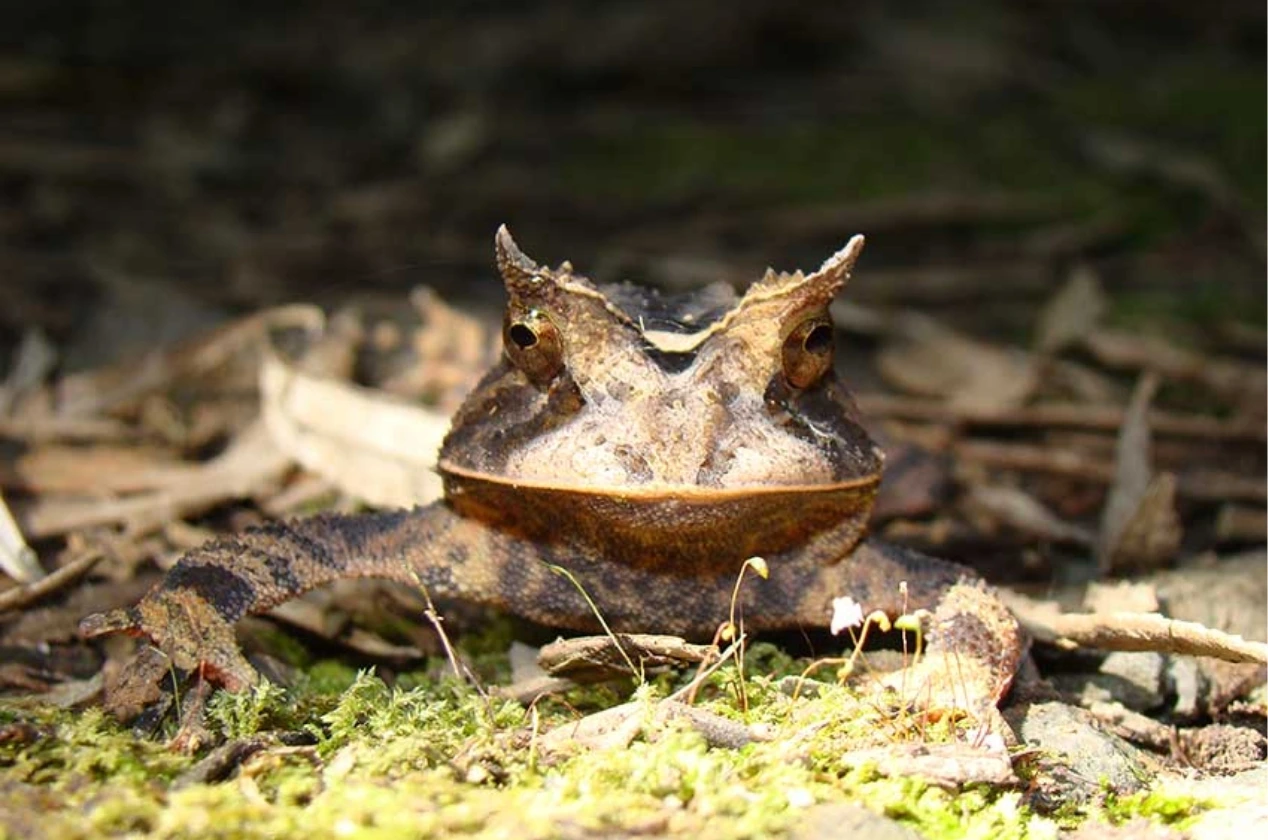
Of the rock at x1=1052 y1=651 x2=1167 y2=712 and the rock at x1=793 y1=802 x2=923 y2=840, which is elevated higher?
the rock at x1=793 y1=802 x2=923 y2=840

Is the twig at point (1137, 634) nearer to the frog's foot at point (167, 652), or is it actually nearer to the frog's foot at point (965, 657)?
the frog's foot at point (965, 657)

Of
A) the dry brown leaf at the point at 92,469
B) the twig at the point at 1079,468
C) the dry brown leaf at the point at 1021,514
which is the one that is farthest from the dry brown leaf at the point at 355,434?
the twig at the point at 1079,468

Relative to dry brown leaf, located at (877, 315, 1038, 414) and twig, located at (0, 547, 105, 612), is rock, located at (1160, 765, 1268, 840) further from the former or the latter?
twig, located at (0, 547, 105, 612)

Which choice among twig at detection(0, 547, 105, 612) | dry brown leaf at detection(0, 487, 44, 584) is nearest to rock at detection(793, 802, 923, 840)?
twig at detection(0, 547, 105, 612)

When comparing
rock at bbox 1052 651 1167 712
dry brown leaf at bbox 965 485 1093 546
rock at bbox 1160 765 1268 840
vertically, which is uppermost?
rock at bbox 1160 765 1268 840

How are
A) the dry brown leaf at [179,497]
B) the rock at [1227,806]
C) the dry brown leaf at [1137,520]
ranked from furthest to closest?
1. the dry brown leaf at [179,497]
2. the dry brown leaf at [1137,520]
3. the rock at [1227,806]
